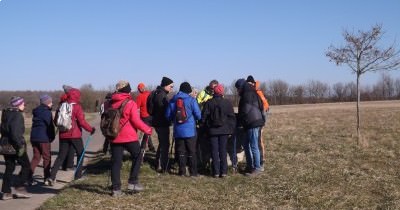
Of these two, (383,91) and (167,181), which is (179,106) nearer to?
(167,181)

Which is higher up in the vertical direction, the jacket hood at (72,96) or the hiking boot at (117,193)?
the jacket hood at (72,96)

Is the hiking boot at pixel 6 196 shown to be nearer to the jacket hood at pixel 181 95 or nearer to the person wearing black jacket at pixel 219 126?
the jacket hood at pixel 181 95

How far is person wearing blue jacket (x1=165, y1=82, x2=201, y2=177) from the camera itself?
10133mm

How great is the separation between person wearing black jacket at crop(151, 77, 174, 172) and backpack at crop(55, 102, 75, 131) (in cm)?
173

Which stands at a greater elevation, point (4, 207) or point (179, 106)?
point (179, 106)

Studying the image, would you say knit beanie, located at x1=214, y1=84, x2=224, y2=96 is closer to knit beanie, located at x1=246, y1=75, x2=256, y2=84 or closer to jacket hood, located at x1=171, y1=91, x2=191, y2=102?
jacket hood, located at x1=171, y1=91, x2=191, y2=102

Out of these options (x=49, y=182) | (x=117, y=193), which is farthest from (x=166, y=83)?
(x=117, y=193)

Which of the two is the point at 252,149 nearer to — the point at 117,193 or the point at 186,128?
the point at 186,128

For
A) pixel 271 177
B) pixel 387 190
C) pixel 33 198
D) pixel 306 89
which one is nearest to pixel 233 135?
pixel 271 177

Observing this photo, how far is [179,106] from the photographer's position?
33.1 feet

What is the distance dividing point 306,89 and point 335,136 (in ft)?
236

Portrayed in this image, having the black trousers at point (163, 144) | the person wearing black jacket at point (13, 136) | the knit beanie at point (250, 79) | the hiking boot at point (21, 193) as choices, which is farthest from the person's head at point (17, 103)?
the knit beanie at point (250, 79)

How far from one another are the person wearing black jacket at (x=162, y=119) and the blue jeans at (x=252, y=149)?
65.3 inches

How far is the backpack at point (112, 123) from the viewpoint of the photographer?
8.30 metres
